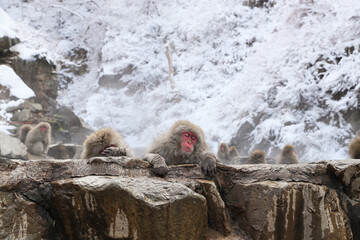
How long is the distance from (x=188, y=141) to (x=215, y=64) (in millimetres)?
9302

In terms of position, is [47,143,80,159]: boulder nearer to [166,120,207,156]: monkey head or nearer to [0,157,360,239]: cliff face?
[166,120,207,156]: monkey head

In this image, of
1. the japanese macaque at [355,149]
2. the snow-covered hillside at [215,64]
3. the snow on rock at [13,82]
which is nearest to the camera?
the japanese macaque at [355,149]

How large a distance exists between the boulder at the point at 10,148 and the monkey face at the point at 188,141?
13.4 feet

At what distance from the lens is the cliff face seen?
1899 mm

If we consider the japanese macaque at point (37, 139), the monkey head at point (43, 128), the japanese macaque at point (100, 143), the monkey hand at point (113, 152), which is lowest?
the monkey hand at point (113, 152)

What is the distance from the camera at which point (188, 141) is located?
265cm

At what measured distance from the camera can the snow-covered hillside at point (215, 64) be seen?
23.9 feet

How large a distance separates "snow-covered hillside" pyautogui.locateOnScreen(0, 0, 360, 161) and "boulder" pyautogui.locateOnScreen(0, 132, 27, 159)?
500 centimetres

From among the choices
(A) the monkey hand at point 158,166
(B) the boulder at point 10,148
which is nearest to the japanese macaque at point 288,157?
(A) the monkey hand at point 158,166

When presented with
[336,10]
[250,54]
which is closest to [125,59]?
[250,54]

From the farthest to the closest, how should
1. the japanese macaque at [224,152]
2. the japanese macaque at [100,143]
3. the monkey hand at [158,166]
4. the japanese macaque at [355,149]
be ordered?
the japanese macaque at [224,152]
the japanese macaque at [355,149]
the japanese macaque at [100,143]
the monkey hand at [158,166]

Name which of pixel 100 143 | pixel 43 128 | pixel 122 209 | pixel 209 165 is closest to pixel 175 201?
pixel 122 209

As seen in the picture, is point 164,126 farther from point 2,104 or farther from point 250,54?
point 2,104

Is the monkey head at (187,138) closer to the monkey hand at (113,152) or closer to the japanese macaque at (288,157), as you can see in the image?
the monkey hand at (113,152)
